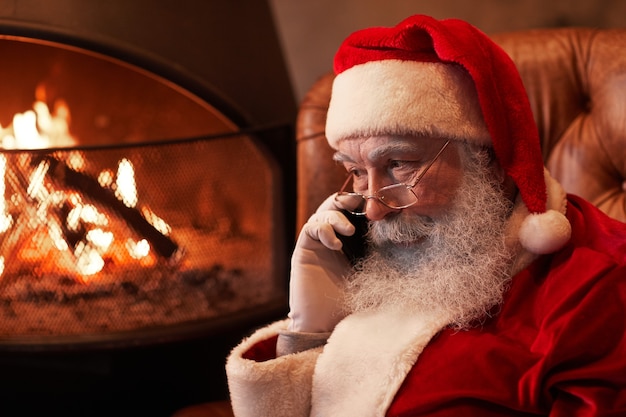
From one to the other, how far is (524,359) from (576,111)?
71 cm

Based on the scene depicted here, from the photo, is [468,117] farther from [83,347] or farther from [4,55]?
[4,55]

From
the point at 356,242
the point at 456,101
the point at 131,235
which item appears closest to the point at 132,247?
the point at 131,235

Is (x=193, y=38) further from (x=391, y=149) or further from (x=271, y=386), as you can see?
(x=271, y=386)

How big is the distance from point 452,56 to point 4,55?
5.36ft

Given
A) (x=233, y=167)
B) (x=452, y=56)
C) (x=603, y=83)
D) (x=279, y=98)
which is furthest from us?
(x=279, y=98)

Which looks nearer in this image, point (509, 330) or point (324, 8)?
point (509, 330)

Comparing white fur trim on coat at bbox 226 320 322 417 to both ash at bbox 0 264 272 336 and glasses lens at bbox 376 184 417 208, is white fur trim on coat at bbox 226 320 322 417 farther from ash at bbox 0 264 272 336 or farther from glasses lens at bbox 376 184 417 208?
ash at bbox 0 264 272 336

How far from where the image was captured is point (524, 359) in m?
1.19

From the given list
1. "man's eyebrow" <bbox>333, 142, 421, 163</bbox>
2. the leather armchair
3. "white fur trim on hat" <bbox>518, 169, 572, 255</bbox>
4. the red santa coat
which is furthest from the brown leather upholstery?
"man's eyebrow" <bbox>333, 142, 421, 163</bbox>

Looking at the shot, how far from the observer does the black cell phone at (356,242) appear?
1.45 metres

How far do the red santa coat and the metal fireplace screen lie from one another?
2.39 ft

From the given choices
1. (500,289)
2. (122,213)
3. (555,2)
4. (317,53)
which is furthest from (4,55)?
(500,289)

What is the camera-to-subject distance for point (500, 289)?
131cm

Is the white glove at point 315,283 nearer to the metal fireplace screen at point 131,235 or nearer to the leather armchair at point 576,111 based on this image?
the leather armchair at point 576,111
